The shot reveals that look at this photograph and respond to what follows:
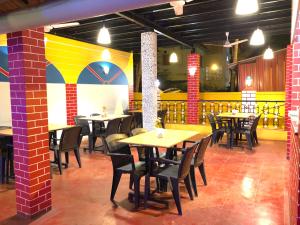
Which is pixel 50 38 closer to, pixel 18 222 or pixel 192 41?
pixel 192 41

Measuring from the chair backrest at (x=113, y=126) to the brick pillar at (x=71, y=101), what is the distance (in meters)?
1.87

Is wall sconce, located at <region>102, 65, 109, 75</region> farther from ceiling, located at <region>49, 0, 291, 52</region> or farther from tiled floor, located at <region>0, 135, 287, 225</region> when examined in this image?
tiled floor, located at <region>0, 135, 287, 225</region>

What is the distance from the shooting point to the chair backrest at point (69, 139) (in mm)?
4895

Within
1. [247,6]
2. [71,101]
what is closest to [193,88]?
[71,101]

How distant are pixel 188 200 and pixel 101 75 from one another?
6.34 metres

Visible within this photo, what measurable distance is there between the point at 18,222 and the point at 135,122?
5.36 m

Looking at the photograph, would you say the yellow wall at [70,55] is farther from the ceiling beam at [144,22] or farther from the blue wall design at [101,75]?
the ceiling beam at [144,22]

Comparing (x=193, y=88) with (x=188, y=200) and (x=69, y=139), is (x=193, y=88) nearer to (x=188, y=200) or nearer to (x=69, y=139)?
(x=69, y=139)

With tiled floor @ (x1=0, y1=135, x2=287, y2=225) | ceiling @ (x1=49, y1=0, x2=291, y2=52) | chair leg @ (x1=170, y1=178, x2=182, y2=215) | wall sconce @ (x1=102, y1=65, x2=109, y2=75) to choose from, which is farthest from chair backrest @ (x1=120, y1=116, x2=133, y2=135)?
chair leg @ (x1=170, y1=178, x2=182, y2=215)

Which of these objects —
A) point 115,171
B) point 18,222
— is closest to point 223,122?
point 115,171

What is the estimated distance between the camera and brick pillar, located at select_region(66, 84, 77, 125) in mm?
7742

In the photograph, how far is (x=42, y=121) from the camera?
11.0ft

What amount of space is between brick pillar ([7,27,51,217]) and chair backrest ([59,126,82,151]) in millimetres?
1499

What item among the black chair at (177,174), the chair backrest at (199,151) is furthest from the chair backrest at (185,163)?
the chair backrest at (199,151)
